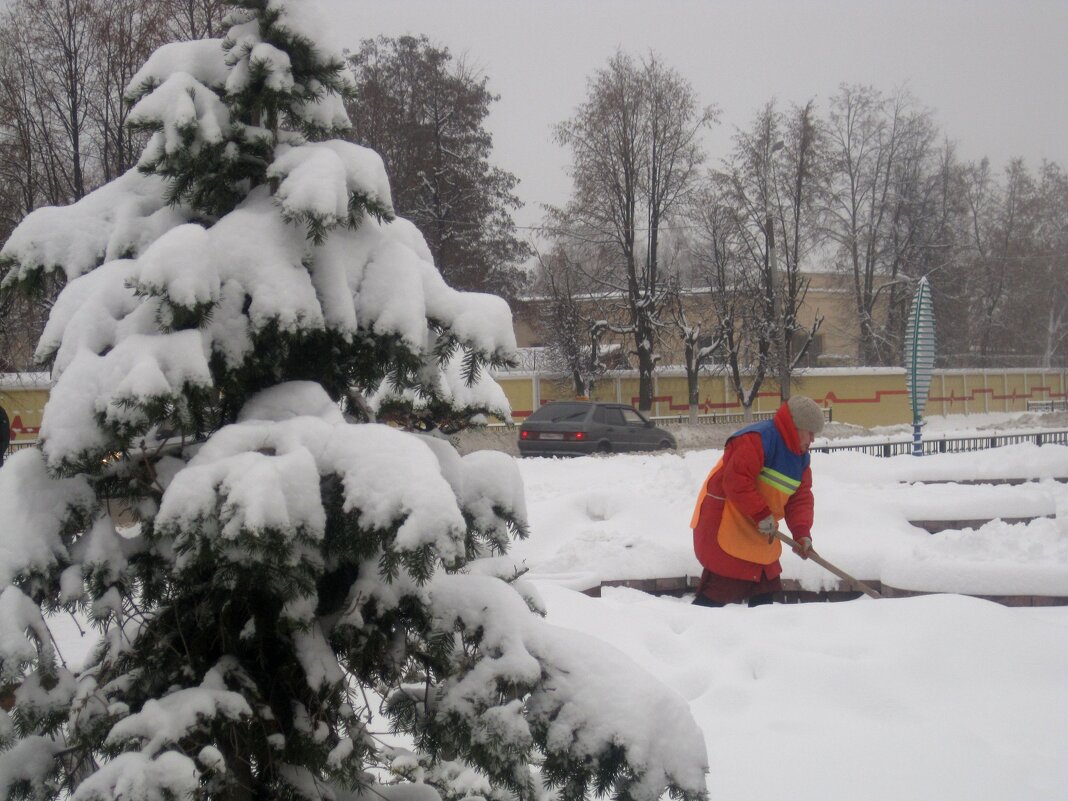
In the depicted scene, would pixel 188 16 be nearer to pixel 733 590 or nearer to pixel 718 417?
pixel 733 590

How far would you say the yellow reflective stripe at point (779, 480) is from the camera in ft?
21.1

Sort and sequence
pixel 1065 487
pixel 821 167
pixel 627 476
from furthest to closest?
1. pixel 821 167
2. pixel 627 476
3. pixel 1065 487

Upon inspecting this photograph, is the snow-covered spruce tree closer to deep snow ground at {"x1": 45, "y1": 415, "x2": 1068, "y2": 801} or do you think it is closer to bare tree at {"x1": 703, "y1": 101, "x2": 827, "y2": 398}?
deep snow ground at {"x1": 45, "y1": 415, "x2": 1068, "y2": 801}

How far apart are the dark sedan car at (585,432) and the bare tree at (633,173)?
35.6 feet

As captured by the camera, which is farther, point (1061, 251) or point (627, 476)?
point (1061, 251)

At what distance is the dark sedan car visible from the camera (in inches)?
842

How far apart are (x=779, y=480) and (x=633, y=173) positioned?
29.4 metres

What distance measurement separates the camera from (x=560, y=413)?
72.9 ft

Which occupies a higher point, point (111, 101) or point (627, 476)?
point (111, 101)

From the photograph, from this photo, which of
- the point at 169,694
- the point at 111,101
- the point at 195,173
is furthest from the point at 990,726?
the point at 111,101

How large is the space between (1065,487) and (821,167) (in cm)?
2958

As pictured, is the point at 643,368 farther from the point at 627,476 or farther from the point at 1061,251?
the point at 1061,251

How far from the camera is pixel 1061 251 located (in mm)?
51281

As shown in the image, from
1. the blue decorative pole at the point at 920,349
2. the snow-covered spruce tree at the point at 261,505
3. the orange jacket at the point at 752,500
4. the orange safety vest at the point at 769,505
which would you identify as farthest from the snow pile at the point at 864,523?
the blue decorative pole at the point at 920,349
